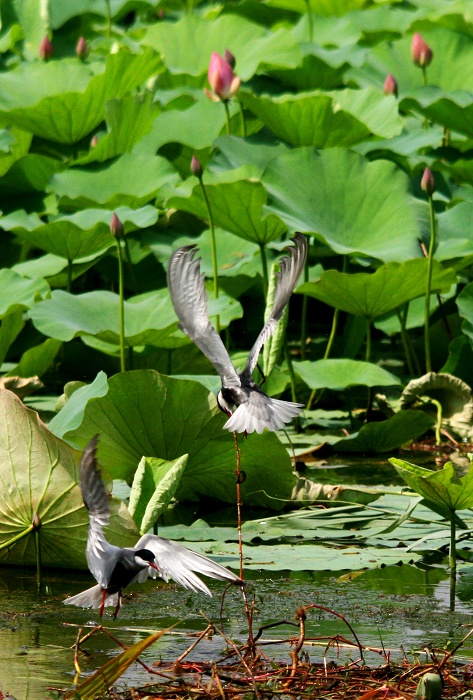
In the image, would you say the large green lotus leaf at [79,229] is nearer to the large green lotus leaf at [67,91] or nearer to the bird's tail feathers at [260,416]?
the large green lotus leaf at [67,91]

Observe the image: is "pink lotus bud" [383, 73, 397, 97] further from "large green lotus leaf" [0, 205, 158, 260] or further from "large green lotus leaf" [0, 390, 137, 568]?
"large green lotus leaf" [0, 390, 137, 568]

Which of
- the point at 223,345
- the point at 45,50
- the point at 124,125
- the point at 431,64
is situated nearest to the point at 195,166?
the point at 124,125

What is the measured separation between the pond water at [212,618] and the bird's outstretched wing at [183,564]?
18cm

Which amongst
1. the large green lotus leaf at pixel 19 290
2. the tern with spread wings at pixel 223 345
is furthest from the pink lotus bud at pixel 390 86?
the tern with spread wings at pixel 223 345

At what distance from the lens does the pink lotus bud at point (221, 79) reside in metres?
5.05

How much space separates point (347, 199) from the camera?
504 cm

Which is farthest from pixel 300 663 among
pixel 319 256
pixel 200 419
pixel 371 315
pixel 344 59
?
pixel 344 59

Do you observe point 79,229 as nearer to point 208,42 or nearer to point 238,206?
point 238,206

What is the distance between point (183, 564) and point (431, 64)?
16.5 ft

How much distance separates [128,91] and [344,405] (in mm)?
2181

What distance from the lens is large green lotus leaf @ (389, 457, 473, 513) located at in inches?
102

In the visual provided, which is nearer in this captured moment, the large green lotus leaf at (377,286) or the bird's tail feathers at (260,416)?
the bird's tail feathers at (260,416)

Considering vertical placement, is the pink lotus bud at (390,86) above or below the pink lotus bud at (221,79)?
below

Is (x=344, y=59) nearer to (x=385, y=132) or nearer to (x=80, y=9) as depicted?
(x=385, y=132)
